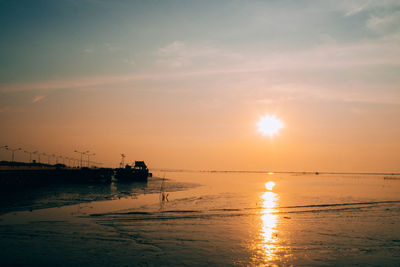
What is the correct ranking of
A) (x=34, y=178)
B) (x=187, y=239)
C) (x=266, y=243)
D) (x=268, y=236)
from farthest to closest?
(x=34, y=178)
(x=268, y=236)
(x=187, y=239)
(x=266, y=243)

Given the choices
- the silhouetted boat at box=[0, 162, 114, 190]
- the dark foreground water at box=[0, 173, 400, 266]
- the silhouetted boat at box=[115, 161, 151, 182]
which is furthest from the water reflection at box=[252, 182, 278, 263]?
the silhouetted boat at box=[115, 161, 151, 182]

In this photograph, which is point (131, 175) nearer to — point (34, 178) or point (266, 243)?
point (34, 178)

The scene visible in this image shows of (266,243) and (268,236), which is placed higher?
(266,243)

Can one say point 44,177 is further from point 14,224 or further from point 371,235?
point 371,235

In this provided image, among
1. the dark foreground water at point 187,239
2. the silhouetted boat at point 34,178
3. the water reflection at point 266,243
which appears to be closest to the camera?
the dark foreground water at point 187,239

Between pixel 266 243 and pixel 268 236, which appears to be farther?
pixel 268 236

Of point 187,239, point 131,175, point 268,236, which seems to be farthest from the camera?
point 131,175

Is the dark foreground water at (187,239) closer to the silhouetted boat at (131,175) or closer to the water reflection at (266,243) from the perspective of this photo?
the water reflection at (266,243)

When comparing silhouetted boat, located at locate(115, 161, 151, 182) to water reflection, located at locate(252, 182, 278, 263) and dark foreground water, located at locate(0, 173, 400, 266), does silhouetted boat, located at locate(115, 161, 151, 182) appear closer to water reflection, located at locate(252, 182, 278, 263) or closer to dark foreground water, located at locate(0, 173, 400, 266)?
dark foreground water, located at locate(0, 173, 400, 266)

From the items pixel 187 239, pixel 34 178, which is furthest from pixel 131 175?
pixel 187 239

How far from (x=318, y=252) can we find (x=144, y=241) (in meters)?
13.0

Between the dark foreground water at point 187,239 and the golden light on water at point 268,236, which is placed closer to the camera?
the dark foreground water at point 187,239

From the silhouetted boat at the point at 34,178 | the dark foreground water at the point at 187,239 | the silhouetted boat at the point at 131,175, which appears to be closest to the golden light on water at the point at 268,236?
the dark foreground water at the point at 187,239

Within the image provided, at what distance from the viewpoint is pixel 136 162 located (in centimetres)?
14138
